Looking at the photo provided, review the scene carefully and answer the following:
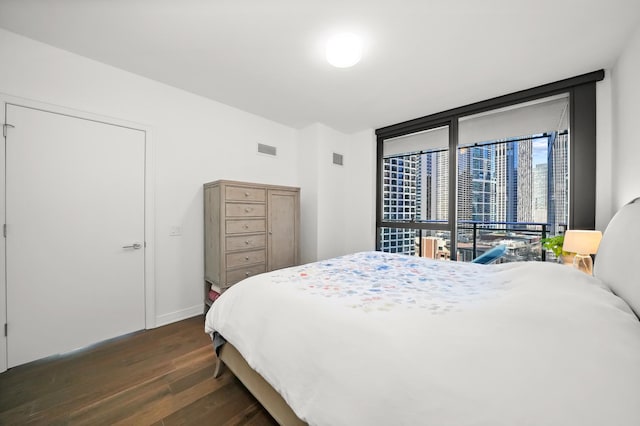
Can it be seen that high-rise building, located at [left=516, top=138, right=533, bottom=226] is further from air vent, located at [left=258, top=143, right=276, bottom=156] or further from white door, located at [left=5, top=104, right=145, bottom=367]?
white door, located at [left=5, top=104, right=145, bottom=367]

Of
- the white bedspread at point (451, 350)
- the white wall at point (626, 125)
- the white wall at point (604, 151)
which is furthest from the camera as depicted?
the white wall at point (604, 151)

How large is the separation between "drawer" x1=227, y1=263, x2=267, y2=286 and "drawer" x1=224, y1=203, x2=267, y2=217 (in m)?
0.62

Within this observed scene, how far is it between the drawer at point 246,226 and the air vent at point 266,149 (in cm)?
116

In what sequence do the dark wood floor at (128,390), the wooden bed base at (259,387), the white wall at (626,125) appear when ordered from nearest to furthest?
the wooden bed base at (259,387)
the dark wood floor at (128,390)
the white wall at (626,125)

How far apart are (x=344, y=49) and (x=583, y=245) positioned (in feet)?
8.17

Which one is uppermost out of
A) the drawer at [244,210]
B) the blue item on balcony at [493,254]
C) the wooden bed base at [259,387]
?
the drawer at [244,210]

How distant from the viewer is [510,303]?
103cm

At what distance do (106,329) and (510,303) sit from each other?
3146 mm

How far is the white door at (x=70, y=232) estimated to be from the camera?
1884 mm

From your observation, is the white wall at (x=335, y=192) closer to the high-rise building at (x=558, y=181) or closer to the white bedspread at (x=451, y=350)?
the high-rise building at (x=558, y=181)

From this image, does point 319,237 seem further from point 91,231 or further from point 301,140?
point 91,231

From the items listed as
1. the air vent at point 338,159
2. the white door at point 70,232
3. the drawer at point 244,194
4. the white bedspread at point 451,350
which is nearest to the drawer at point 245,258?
the drawer at point 244,194

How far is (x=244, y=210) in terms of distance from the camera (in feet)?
9.24

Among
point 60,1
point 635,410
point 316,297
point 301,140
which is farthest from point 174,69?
point 635,410
